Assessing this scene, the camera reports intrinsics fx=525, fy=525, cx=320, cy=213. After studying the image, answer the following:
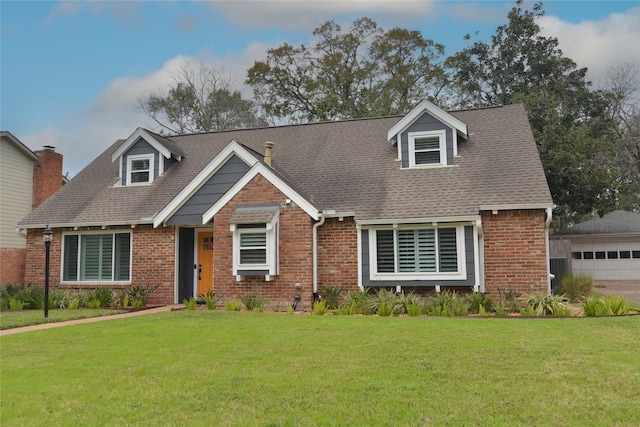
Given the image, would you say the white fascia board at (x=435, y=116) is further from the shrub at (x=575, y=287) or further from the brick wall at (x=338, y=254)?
the shrub at (x=575, y=287)

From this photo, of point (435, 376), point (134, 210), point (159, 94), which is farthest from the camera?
point (159, 94)

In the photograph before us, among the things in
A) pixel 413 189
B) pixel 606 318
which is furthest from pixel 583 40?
pixel 606 318

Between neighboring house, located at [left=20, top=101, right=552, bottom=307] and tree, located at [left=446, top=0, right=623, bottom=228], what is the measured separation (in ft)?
32.8

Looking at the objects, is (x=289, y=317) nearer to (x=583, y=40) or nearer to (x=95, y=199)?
(x=95, y=199)

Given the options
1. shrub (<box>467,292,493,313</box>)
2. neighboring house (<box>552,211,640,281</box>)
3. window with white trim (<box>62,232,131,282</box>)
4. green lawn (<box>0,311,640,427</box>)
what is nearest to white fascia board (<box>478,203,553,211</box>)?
shrub (<box>467,292,493,313</box>)

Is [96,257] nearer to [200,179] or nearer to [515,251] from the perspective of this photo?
[200,179]

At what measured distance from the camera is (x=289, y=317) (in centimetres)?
1170

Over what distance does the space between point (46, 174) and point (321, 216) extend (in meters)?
14.8

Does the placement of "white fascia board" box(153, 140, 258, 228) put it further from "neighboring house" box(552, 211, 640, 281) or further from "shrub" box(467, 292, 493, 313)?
"neighboring house" box(552, 211, 640, 281)

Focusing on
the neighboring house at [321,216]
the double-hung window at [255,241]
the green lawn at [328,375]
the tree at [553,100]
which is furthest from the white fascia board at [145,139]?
the tree at [553,100]

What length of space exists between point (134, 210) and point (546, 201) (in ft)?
40.1

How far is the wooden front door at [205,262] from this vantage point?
16.7 meters

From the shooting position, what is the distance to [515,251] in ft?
45.1

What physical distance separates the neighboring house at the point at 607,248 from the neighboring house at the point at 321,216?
46.7 feet
